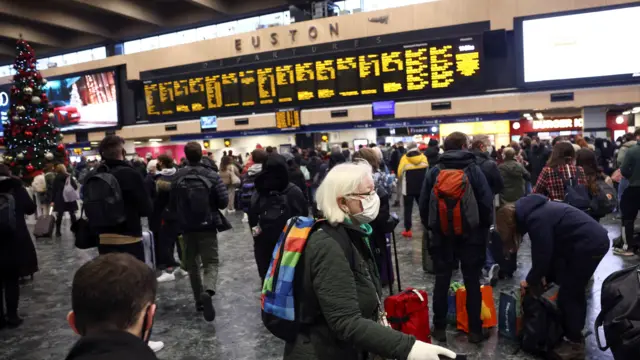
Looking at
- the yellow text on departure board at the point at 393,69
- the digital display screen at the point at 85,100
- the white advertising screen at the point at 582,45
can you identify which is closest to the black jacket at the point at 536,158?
the white advertising screen at the point at 582,45

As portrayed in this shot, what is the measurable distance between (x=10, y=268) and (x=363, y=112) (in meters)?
12.5

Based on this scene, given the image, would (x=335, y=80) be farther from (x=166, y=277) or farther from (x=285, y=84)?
(x=166, y=277)

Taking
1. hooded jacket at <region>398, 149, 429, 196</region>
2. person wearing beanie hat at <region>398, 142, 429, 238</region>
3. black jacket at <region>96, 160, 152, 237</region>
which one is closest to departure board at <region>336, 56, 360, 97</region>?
person wearing beanie hat at <region>398, 142, 429, 238</region>

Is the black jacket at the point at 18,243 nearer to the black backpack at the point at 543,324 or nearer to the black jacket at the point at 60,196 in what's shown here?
the black backpack at the point at 543,324

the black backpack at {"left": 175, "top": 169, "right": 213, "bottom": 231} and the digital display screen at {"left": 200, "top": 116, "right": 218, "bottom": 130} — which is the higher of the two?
the digital display screen at {"left": 200, "top": 116, "right": 218, "bottom": 130}

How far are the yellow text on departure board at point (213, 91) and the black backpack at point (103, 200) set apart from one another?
1453 cm

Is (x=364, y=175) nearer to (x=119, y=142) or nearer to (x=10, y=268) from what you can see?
(x=119, y=142)

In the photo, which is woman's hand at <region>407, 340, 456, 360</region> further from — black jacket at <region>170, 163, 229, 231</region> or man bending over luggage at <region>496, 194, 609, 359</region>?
black jacket at <region>170, 163, 229, 231</region>

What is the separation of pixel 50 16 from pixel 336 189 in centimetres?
2555

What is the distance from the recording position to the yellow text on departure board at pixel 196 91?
1831 cm

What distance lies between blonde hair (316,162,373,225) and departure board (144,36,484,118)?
12.6 metres

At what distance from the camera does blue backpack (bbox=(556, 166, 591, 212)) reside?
14.9ft

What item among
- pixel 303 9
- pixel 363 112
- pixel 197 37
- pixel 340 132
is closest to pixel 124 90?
pixel 197 37

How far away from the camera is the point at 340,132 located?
1892cm
